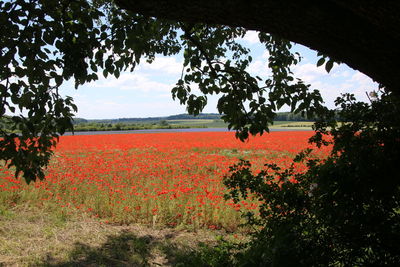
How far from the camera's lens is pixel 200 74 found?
11.9ft

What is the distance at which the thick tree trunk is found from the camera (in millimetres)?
1342

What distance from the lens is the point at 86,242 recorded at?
4.63 m

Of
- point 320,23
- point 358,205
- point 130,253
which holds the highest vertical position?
point 320,23

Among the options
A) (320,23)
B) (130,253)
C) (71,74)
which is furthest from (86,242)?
(320,23)

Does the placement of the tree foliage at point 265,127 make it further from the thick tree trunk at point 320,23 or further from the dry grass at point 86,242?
the dry grass at point 86,242

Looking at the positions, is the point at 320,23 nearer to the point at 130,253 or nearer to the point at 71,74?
the point at 71,74

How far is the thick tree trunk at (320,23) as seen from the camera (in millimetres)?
1342

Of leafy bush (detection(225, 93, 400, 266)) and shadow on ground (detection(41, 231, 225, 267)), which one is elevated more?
leafy bush (detection(225, 93, 400, 266))

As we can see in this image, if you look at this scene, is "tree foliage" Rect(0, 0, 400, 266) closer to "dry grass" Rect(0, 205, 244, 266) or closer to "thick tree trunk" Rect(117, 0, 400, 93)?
"thick tree trunk" Rect(117, 0, 400, 93)

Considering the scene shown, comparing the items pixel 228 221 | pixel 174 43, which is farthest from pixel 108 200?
pixel 174 43

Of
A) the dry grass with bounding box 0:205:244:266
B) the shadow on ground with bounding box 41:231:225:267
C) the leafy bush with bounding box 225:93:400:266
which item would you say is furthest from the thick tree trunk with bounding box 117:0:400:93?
the shadow on ground with bounding box 41:231:225:267

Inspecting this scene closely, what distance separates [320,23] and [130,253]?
13.4ft

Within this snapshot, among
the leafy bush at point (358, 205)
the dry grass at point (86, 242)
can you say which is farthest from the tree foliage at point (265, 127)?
the dry grass at point (86, 242)

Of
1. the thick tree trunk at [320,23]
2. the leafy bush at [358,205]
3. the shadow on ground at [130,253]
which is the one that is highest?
the thick tree trunk at [320,23]
